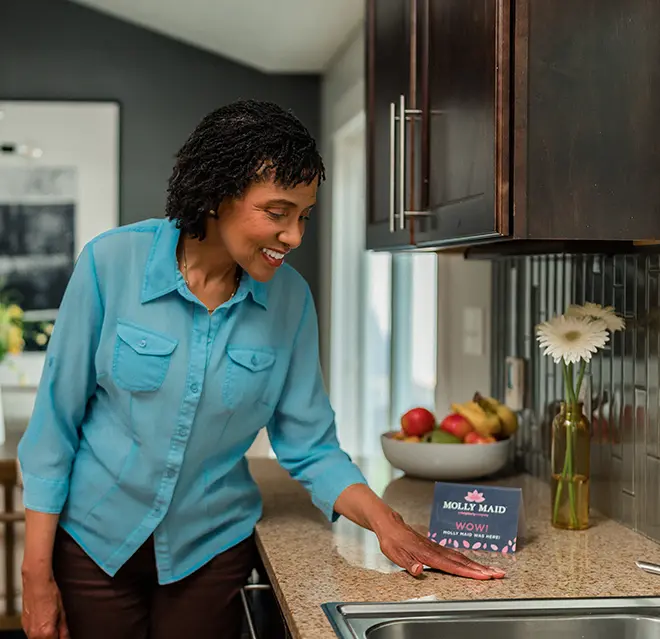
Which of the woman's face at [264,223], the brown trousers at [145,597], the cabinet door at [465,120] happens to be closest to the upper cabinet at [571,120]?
the cabinet door at [465,120]

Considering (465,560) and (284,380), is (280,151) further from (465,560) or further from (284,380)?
(465,560)

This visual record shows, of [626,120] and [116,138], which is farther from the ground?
[116,138]

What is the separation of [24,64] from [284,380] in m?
3.66

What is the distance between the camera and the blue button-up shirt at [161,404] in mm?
1515

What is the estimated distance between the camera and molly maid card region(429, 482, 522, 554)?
59.5 inches

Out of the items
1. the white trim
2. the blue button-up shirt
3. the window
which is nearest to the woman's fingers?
the blue button-up shirt

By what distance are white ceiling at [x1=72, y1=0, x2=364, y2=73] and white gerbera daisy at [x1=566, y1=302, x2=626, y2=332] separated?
7.61 ft

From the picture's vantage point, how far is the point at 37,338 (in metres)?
4.71

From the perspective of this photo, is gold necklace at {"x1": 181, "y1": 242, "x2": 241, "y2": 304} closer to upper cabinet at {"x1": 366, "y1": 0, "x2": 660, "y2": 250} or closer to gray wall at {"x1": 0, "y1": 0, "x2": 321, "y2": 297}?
upper cabinet at {"x1": 366, "y1": 0, "x2": 660, "y2": 250}

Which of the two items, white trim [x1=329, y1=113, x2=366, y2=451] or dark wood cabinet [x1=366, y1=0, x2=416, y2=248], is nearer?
dark wood cabinet [x1=366, y1=0, x2=416, y2=248]

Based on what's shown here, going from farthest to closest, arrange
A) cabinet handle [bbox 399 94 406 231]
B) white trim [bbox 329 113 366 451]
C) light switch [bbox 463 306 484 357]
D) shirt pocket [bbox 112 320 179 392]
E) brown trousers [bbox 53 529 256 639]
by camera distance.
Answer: white trim [bbox 329 113 366 451] < light switch [bbox 463 306 484 357] < cabinet handle [bbox 399 94 406 231] < brown trousers [bbox 53 529 256 639] < shirt pocket [bbox 112 320 179 392]

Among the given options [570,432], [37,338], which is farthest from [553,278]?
[37,338]

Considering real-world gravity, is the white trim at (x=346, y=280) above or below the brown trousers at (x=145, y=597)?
above

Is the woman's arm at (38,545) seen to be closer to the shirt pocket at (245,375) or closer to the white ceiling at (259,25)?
the shirt pocket at (245,375)
